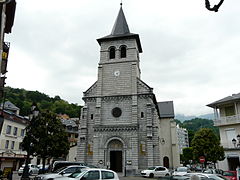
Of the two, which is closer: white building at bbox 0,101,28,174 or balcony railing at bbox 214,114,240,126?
balcony railing at bbox 214,114,240,126

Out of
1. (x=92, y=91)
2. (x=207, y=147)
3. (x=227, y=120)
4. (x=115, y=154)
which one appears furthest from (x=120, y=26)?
(x=207, y=147)

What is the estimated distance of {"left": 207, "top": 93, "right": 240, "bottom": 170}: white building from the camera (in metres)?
26.6

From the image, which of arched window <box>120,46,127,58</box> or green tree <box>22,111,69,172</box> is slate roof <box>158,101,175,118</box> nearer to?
arched window <box>120,46,127,58</box>

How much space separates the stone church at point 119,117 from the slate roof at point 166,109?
54.3 ft

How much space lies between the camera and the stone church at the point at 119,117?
2702 cm

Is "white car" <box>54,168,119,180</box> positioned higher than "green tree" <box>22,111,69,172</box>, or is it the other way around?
"green tree" <box>22,111,69,172</box>

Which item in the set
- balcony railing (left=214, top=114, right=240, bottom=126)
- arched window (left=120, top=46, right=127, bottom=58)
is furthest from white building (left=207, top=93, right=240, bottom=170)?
arched window (left=120, top=46, right=127, bottom=58)

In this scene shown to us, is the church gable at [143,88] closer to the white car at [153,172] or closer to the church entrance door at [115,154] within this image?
the church entrance door at [115,154]

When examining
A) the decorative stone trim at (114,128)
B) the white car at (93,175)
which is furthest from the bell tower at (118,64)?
the white car at (93,175)

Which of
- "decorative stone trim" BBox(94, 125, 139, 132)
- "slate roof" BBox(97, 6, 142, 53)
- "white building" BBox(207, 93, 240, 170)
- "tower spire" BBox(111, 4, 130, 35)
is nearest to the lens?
"white building" BBox(207, 93, 240, 170)

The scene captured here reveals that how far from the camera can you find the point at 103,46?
3381cm

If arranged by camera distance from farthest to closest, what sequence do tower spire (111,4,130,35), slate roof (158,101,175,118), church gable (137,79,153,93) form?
slate roof (158,101,175,118), tower spire (111,4,130,35), church gable (137,79,153,93)

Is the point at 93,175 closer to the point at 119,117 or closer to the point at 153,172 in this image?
the point at 153,172

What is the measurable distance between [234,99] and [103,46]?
A: 769 inches
